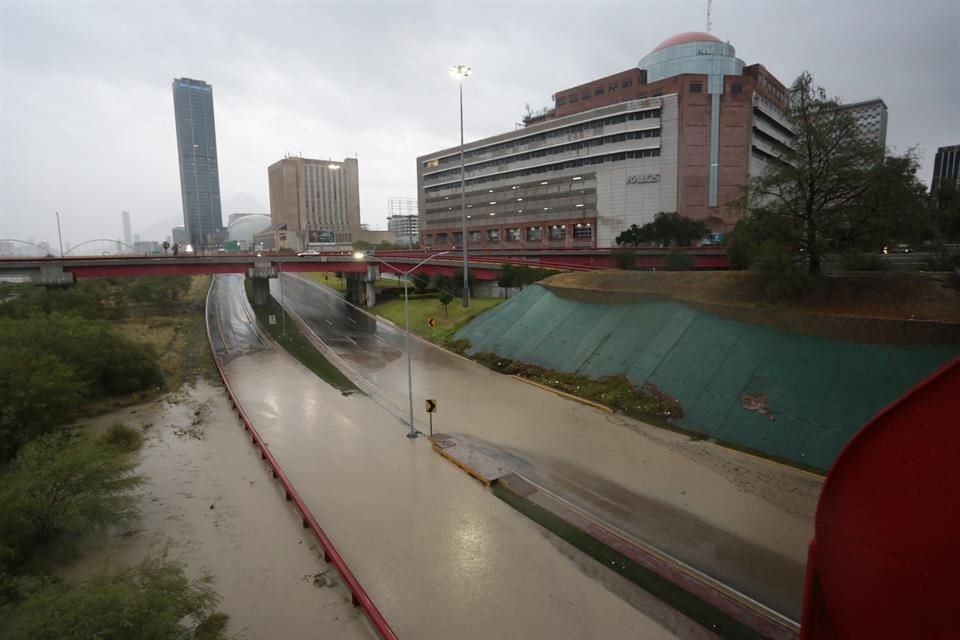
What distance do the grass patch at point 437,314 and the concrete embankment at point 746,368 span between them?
35.7ft

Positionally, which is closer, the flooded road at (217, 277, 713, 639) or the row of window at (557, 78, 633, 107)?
the flooded road at (217, 277, 713, 639)

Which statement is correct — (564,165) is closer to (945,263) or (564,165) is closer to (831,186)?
(945,263)

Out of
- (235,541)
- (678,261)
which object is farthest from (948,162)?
(235,541)

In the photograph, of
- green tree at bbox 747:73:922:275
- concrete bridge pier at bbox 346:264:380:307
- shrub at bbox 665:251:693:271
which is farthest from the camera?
concrete bridge pier at bbox 346:264:380:307

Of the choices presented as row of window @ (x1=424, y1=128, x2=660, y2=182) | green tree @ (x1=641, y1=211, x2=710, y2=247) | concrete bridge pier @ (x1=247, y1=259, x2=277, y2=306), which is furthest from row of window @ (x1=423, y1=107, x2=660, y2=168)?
concrete bridge pier @ (x1=247, y1=259, x2=277, y2=306)

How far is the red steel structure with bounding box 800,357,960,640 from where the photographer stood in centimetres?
463

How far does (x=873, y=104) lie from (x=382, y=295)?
226897 millimetres

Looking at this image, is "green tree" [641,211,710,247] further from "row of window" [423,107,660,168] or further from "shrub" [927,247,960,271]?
"row of window" [423,107,660,168]

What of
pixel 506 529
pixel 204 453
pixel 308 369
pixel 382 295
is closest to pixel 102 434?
pixel 204 453

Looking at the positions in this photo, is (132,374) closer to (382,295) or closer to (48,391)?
(48,391)

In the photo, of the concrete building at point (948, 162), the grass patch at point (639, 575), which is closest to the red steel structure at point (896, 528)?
the grass patch at point (639, 575)

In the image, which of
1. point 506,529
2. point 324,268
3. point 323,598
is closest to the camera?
point 323,598

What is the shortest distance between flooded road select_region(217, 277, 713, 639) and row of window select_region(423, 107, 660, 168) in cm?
7967

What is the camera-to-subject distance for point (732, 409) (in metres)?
19.8
